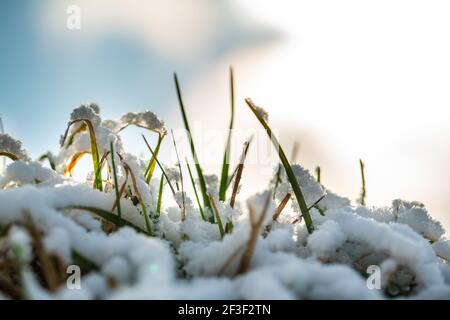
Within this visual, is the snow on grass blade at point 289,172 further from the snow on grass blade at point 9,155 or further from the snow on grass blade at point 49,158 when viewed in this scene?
the snow on grass blade at point 49,158

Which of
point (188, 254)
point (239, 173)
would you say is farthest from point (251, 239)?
point (239, 173)

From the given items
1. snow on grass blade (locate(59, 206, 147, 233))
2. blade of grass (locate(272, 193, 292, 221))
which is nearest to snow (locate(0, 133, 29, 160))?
snow on grass blade (locate(59, 206, 147, 233))

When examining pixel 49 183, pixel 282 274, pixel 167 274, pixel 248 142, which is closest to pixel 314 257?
pixel 282 274

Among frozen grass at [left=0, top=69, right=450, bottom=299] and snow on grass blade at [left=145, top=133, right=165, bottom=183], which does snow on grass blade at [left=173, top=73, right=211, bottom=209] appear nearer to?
frozen grass at [left=0, top=69, right=450, bottom=299]

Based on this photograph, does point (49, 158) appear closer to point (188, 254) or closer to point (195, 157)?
point (195, 157)

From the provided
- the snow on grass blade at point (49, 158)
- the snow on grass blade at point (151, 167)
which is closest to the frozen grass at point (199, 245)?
the snow on grass blade at point (151, 167)
